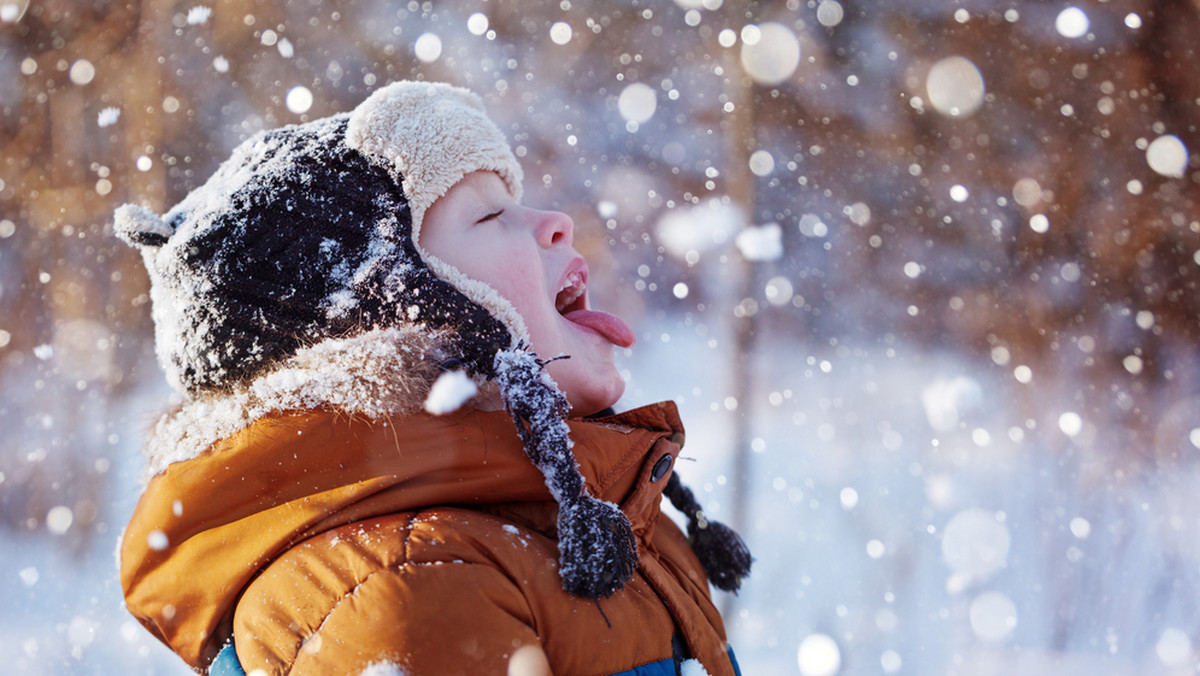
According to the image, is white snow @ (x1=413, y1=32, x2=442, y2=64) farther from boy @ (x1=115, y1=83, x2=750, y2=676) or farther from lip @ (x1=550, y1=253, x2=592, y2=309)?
lip @ (x1=550, y1=253, x2=592, y2=309)

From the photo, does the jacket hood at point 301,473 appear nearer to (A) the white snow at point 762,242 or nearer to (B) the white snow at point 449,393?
(B) the white snow at point 449,393

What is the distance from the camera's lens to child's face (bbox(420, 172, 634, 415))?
4.05 ft

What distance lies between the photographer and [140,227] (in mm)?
1203

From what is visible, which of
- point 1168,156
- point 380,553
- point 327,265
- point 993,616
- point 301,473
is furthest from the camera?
point 993,616

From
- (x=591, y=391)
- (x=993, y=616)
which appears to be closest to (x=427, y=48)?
(x=591, y=391)

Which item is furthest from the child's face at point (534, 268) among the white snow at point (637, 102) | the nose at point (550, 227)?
the white snow at point (637, 102)

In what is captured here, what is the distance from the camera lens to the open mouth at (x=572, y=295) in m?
1.39

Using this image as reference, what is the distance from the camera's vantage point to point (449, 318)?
1.10m

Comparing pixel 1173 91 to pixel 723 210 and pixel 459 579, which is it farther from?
pixel 459 579

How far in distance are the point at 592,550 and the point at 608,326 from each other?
55 centimetres

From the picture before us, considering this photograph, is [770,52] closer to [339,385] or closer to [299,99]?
[299,99]

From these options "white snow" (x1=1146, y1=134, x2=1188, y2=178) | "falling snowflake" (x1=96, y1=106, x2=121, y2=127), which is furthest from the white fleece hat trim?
"white snow" (x1=1146, y1=134, x2=1188, y2=178)

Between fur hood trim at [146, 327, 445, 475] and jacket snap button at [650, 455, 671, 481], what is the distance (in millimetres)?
427

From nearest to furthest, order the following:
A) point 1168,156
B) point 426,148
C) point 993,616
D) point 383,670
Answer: point 383,670 < point 426,148 < point 1168,156 < point 993,616
